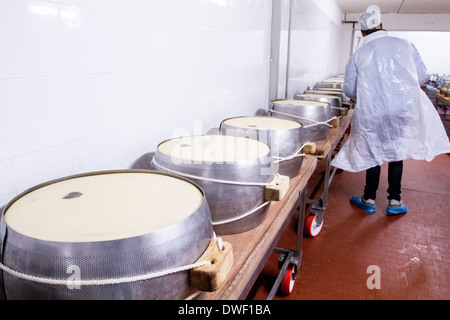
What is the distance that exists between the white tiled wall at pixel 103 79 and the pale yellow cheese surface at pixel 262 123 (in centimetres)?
22

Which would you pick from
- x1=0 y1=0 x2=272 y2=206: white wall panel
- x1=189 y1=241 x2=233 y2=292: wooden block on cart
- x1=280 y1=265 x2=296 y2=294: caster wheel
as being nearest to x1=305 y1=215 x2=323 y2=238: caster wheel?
x1=280 y1=265 x2=296 y2=294: caster wheel

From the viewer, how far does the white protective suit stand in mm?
2873

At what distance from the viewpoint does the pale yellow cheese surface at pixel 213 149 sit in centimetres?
110

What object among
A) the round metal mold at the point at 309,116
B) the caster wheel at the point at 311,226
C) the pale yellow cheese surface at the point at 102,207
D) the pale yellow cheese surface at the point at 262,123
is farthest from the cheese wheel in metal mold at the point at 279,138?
the caster wheel at the point at 311,226

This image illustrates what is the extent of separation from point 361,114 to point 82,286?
9.61ft

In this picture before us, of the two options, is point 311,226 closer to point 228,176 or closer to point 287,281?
point 287,281

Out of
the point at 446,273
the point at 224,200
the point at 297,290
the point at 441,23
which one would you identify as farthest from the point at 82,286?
the point at 441,23

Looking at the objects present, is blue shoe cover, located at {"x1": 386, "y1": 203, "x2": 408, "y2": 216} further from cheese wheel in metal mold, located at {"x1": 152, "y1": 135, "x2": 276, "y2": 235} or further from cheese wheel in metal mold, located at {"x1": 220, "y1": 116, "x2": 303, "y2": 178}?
cheese wheel in metal mold, located at {"x1": 152, "y1": 135, "x2": 276, "y2": 235}

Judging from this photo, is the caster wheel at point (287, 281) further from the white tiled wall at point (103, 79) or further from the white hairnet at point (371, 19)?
the white hairnet at point (371, 19)

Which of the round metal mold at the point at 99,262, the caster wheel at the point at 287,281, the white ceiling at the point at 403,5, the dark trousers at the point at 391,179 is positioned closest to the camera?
the round metal mold at the point at 99,262

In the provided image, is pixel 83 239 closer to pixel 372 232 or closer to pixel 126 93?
pixel 126 93

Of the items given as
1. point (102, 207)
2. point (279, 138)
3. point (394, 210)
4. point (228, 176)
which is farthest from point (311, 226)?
point (102, 207)

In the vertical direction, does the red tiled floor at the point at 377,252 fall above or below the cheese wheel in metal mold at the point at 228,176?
below

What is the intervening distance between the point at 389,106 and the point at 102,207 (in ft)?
9.16
